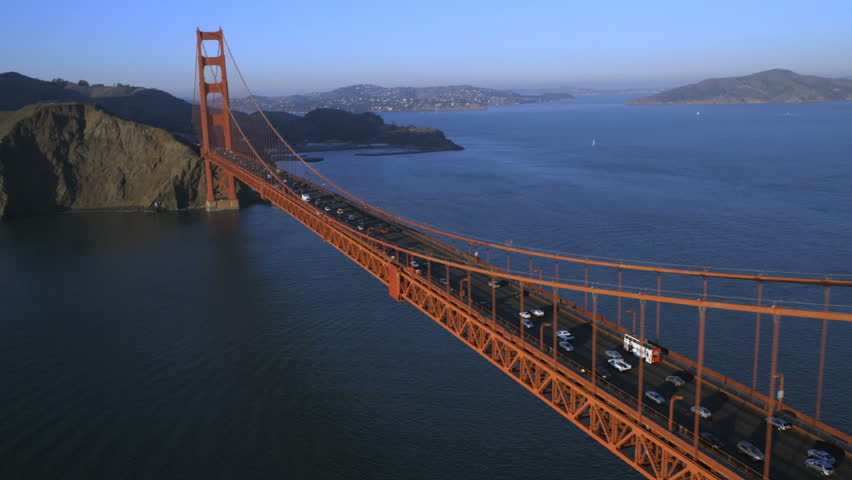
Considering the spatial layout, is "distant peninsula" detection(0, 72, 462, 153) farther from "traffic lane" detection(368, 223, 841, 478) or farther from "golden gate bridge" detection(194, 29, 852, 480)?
"traffic lane" detection(368, 223, 841, 478)

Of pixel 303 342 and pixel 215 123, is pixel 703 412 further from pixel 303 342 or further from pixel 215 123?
pixel 215 123

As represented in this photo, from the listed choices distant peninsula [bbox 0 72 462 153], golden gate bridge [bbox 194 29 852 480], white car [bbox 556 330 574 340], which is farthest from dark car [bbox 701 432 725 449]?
distant peninsula [bbox 0 72 462 153]

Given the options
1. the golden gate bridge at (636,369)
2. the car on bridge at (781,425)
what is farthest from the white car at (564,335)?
the car on bridge at (781,425)

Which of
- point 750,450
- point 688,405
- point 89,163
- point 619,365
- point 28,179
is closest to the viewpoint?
point 750,450

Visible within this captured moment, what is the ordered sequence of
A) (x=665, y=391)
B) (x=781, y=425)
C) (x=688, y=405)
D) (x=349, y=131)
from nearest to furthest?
(x=781, y=425) → (x=688, y=405) → (x=665, y=391) → (x=349, y=131)

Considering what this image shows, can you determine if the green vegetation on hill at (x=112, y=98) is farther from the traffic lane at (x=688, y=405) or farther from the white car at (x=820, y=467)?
the white car at (x=820, y=467)

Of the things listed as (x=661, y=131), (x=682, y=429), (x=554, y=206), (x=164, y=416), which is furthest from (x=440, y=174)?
(x=661, y=131)

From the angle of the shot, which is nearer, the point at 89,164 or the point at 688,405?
the point at 688,405

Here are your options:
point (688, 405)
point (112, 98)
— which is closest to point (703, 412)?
point (688, 405)
